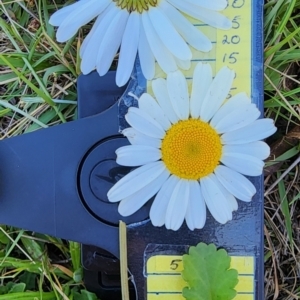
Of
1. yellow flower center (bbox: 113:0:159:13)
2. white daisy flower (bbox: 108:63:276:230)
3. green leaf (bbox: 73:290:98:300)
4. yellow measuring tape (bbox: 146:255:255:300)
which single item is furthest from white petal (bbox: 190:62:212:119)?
green leaf (bbox: 73:290:98:300)

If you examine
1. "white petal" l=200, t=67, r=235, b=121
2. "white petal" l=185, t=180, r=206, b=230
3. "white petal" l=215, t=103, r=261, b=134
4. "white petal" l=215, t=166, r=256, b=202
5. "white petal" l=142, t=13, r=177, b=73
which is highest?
"white petal" l=142, t=13, r=177, b=73

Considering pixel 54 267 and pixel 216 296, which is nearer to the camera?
pixel 216 296

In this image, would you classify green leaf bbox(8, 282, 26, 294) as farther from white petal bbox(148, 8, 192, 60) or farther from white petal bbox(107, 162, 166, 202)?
white petal bbox(148, 8, 192, 60)

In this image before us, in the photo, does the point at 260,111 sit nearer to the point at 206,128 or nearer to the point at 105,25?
the point at 206,128

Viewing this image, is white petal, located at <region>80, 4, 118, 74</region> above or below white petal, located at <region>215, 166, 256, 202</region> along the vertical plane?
above

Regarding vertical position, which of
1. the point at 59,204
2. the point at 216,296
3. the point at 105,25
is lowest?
the point at 216,296

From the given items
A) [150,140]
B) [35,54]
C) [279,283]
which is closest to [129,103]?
[150,140]

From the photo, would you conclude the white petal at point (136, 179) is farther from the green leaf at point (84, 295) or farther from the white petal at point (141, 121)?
the green leaf at point (84, 295)

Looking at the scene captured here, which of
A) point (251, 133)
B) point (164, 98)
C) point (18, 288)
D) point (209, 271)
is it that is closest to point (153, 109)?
point (164, 98)
